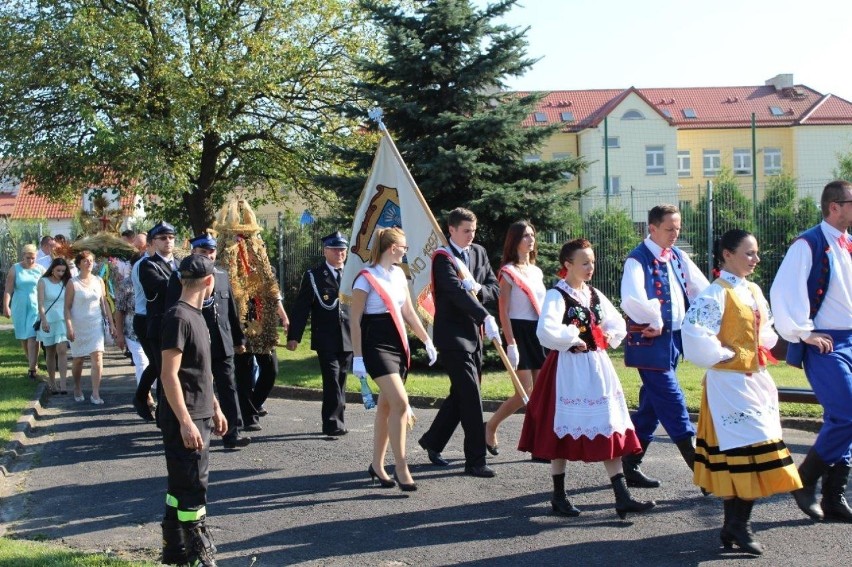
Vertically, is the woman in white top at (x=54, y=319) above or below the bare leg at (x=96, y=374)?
above

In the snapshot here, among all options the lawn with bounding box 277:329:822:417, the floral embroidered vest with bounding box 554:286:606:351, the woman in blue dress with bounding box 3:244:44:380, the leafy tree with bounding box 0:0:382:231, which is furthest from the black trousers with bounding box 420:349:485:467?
the leafy tree with bounding box 0:0:382:231

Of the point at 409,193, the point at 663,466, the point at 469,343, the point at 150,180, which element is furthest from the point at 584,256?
the point at 150,180

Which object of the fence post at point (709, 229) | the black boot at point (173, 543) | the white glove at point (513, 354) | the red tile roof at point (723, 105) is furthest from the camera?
the red tile roof at point (723, 105)

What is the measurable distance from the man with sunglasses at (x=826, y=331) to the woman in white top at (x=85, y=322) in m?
8.61

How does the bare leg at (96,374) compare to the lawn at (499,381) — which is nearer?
the lawn at (499,381)

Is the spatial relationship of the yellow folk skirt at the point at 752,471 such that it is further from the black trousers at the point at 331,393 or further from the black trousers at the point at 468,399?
the black trousers at the point at 331,393

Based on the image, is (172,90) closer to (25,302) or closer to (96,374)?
(25,302)

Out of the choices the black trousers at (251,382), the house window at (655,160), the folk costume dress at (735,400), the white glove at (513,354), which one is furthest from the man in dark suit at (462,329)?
the house window at (655,160)

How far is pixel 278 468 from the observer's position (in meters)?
8.30

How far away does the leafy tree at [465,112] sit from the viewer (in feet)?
47.7

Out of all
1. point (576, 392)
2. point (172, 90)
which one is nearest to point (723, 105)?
point (172, 90)

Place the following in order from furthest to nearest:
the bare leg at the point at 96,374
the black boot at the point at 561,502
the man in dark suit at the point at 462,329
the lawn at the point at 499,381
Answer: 1. the bare leg at the point at 96,374
2. the lawn at the point at 499,381
3. the man in dark suit at the point at 462,329
4. the black boot at the point at 561,502

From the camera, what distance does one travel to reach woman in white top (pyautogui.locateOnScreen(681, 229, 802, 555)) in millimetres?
5543

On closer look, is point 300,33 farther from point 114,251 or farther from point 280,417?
point 280,417
